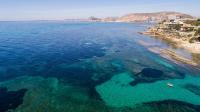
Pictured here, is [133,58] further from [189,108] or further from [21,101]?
[21,101]

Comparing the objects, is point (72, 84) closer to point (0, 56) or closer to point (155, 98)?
point (155, 98)

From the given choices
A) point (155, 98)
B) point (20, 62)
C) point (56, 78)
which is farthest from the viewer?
point (20, 62)

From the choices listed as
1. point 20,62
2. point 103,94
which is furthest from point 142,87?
point 20,62

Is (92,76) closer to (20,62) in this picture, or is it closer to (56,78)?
(56,78)

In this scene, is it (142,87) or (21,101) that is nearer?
(21,101)

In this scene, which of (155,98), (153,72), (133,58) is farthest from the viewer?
(133,58)

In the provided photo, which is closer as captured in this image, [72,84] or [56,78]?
[72,84]

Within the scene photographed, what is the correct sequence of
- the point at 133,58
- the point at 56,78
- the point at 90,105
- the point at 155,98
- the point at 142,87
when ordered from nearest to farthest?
the point at 90,105 → the point at 155,98 → the point at 142,87 → the point at 56,78 → the point at 133,58

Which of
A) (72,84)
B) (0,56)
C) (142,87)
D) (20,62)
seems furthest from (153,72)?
(0,56)

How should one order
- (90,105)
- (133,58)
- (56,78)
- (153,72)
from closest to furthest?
(90,105), (56,78), (153,72), (133,58)
